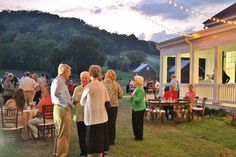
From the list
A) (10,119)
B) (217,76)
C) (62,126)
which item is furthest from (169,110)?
(62,126)

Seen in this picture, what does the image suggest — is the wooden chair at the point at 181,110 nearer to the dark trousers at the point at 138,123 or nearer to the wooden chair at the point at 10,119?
the dark trousers at the point at 138,123

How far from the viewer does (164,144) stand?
838cm

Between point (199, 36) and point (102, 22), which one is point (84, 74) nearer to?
point (199, 36)

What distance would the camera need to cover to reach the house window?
17.6 metres

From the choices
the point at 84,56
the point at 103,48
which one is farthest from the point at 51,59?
the point at 103,48

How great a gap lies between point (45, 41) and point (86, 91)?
59.1 m

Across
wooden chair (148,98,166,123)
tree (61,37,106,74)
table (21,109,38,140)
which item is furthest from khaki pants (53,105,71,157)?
tree (61,37,106,74)

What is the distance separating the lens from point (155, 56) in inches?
3423

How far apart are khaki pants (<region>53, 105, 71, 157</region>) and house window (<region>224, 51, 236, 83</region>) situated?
1338 cm

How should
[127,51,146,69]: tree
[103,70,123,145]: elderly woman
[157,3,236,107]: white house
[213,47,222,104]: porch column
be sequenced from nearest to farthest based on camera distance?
[103,70,123,145]: elderly woman → [157,3,236,107]: white house → [213,47,222,104]: porch column → [127,51,146,69]: tree

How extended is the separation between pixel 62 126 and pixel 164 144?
10.5 feet

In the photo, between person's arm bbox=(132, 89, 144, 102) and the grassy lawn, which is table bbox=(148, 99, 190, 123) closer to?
the grassy lawn

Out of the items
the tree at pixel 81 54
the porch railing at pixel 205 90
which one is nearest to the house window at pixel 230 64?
the porch railing at pixel 205 90

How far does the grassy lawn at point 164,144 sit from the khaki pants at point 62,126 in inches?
29.7
